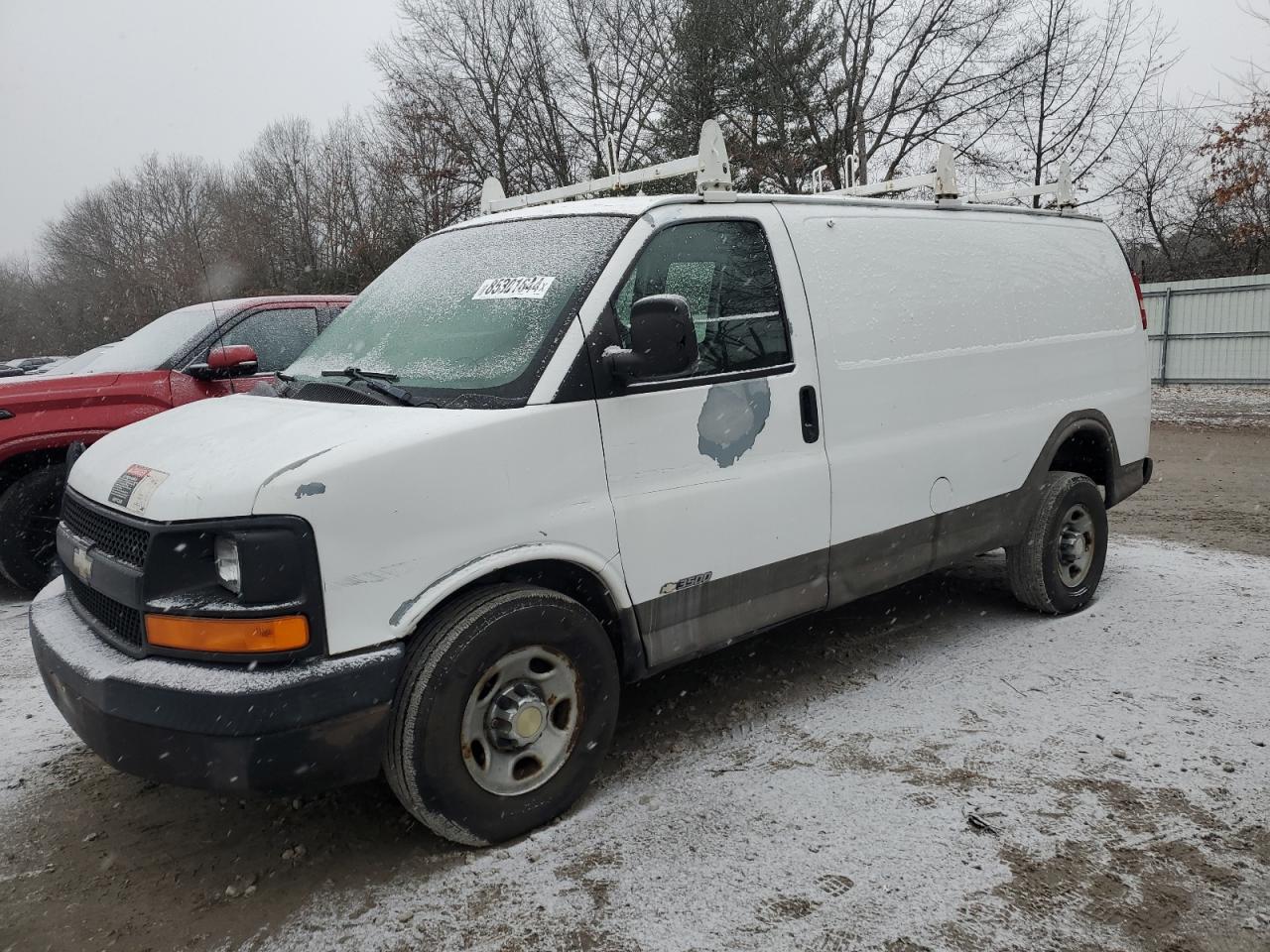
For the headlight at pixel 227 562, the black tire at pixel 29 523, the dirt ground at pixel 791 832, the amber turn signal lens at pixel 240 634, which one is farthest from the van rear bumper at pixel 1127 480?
the black tire at pixel 29 523

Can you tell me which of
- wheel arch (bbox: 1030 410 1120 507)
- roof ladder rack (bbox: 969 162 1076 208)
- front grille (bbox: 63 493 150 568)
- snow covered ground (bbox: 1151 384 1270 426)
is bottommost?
snow covered ground (bbox: 1151 384 1270 426)

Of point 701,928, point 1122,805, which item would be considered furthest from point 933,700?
point 701,928

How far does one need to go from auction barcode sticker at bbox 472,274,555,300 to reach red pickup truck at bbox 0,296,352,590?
113 inches

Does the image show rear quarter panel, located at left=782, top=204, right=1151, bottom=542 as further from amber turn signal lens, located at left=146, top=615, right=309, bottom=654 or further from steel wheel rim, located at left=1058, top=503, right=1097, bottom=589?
amber turn signal lens, located at left=146, top=615, right=309, bottom=654

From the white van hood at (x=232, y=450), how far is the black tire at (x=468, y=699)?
57cm

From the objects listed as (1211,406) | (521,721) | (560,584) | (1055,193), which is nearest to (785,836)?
(521,721)

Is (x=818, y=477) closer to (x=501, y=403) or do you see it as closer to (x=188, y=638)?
(x=501, y=403)

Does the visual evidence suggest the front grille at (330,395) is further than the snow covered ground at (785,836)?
Yes

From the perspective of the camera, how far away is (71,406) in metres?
6.00

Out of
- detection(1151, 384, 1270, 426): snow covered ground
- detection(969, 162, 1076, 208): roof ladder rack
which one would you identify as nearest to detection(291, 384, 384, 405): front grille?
detection(969, 162, 1076, 208): roof ladder rack

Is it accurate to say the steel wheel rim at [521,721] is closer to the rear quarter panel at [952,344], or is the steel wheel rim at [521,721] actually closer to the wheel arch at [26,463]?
the rear quarter panel at [952,344]

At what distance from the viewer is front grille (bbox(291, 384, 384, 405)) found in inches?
127

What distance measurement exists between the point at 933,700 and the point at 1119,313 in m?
2.64

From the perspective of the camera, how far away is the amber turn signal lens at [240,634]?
8.46 ft
